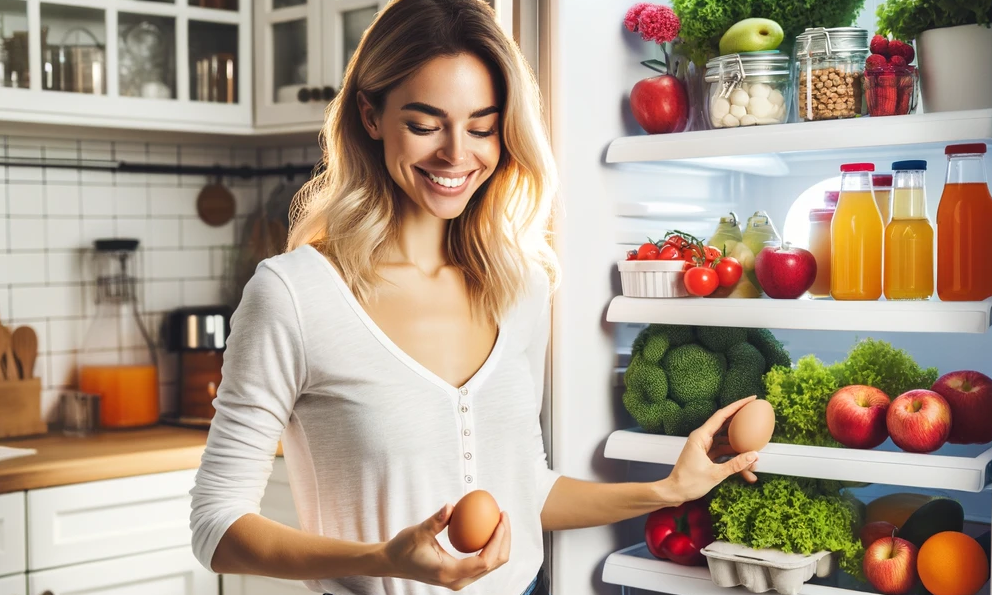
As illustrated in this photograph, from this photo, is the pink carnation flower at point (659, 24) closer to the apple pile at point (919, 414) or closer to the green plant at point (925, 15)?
the green plant at point (925, 15)

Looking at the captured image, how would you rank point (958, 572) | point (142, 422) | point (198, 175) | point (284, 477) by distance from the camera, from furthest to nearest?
point (198, 175) < point (142, 422) < point (284, 477) < point (958, 572)

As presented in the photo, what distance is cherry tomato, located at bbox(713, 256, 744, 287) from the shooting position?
1564 millimetres

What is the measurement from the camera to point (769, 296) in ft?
5.12

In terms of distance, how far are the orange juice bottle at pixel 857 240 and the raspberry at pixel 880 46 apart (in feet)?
0.51

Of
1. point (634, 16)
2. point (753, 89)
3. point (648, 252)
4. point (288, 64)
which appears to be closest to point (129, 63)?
point (288, 64)

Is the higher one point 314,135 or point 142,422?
point 314,135

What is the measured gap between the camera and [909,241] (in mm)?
1424

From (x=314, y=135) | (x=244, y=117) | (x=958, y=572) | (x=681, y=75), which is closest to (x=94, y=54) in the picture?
(x=244, y=117)

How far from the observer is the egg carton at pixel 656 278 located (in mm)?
1586

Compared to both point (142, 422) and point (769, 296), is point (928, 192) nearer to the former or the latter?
point (769, 296)

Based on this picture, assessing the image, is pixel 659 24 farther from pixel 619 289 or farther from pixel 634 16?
pixel 619 289

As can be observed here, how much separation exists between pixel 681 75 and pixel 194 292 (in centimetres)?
174

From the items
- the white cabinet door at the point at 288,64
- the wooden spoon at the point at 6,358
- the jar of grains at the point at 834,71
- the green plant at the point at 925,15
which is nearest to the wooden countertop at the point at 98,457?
the wooden spoon at the point at 6,358

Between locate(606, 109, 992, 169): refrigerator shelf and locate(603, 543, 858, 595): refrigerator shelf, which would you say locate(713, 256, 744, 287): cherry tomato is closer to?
locate(606, 109, 992, 169): refrigerator shelf
